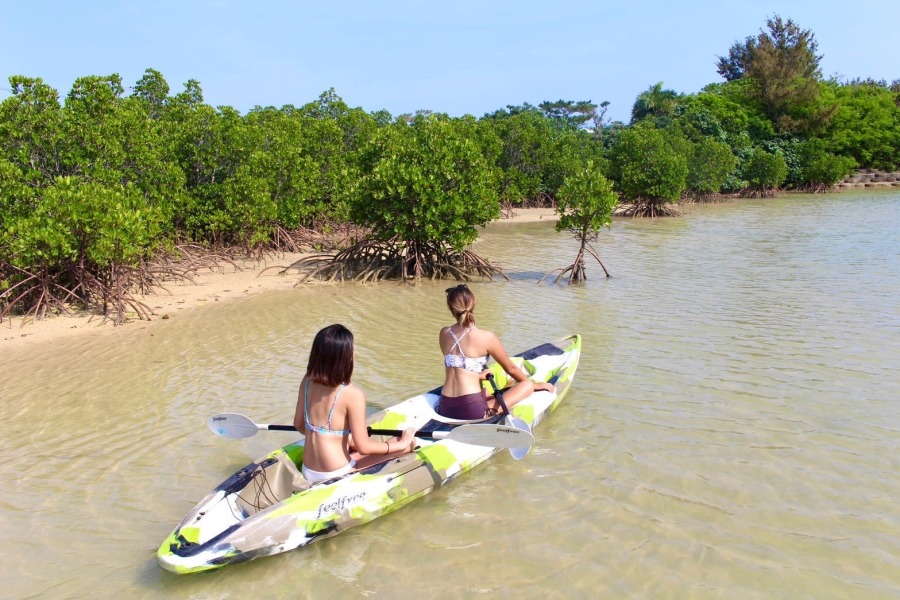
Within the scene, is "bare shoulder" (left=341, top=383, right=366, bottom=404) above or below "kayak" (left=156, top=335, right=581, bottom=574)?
above

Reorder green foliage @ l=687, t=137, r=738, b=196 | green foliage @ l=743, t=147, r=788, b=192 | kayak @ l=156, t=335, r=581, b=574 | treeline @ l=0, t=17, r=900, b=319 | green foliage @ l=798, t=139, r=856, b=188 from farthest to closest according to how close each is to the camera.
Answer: green foliage @ l=798, t=139, r=856, b=188 < green foliage @ l=743, t=147, r=788, b=192 < green foliage @ l=687, t=137, r=738, b=196 < treeline @ l=0, t=17, r=900, b=319 < kayak @ l=156, t=335, r=581, b=574

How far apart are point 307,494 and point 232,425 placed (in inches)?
61.7

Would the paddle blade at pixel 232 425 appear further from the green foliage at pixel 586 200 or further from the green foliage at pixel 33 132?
the green foliage at pixel 586 200

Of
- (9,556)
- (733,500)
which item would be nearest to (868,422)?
(733,500)

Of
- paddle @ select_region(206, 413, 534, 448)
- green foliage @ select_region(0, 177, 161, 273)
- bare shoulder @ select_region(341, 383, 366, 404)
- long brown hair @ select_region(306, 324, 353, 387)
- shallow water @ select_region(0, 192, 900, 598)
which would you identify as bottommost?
shallow water @ select_region(0, 192, 900, 598)

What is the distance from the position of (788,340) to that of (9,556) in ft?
29.8

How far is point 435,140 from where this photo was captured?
14383 millimetres

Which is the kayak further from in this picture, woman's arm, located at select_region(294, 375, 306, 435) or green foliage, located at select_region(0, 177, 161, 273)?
green foliage, located at select_region(0, 177, 161, 273)

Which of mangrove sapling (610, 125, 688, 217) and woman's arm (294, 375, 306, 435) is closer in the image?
woman's arm (294, 375, 306, 435)

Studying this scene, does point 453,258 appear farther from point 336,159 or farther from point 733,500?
point 733,500

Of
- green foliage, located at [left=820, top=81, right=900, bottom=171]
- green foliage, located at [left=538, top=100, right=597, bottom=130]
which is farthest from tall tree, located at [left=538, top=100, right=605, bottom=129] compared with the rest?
green foliage, located at [left=820, top=81, right=900, bottom=171]

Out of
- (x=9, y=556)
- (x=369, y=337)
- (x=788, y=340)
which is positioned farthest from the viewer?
(x=369, y=337)

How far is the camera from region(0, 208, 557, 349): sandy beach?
1023 cm

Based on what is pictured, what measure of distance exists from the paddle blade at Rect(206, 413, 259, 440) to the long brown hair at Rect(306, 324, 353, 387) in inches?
63.7
